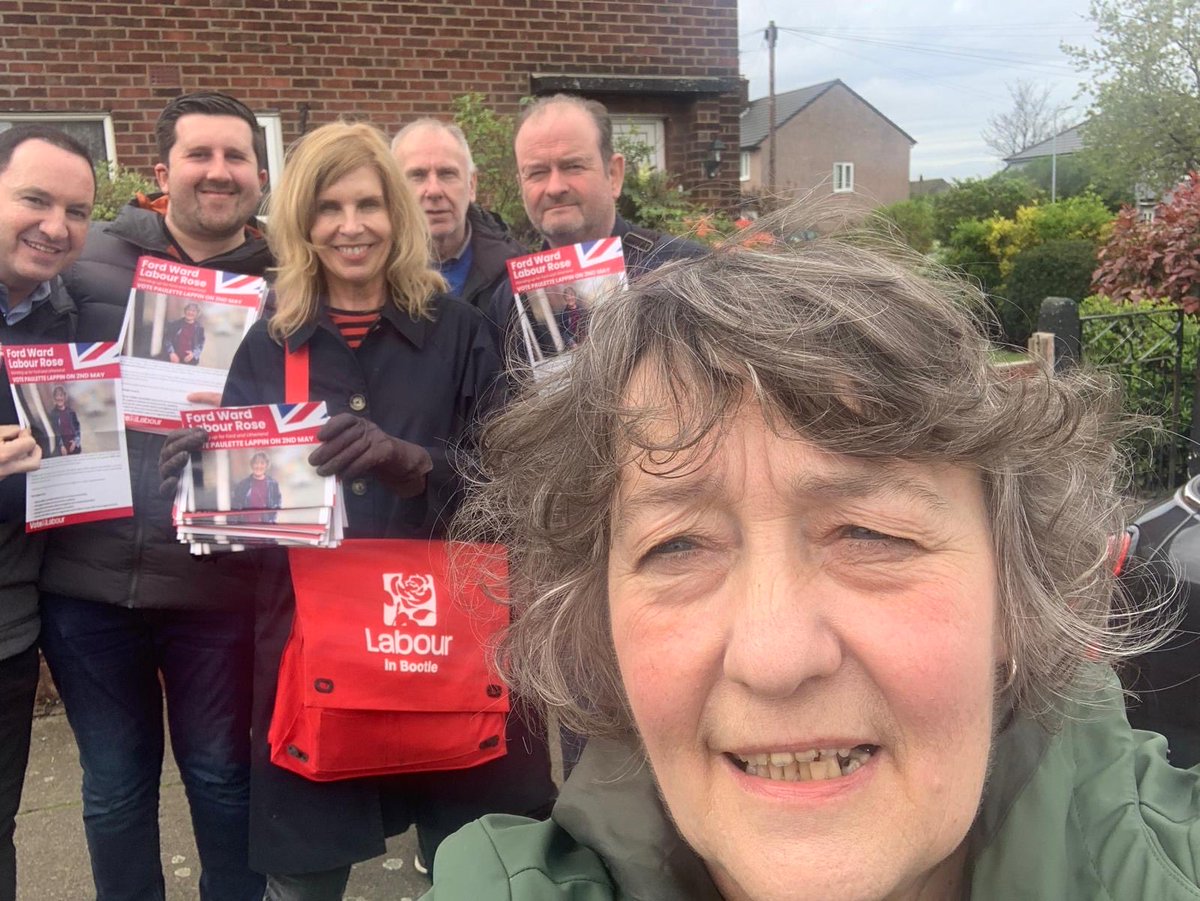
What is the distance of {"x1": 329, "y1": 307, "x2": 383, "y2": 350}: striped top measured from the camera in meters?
2.71

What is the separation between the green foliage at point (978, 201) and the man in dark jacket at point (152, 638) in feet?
98.9

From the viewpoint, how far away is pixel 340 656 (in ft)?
7.91

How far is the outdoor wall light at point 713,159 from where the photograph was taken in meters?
8.62

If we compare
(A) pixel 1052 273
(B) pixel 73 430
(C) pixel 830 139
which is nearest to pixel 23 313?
(B) pixel 73 430

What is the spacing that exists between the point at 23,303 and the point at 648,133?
266 inches

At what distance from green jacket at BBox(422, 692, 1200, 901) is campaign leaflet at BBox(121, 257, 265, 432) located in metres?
1.72

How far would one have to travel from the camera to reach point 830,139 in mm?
63906

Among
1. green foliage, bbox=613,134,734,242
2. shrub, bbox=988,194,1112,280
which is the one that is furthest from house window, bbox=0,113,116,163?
shrub, bbox=988,194,1112,280

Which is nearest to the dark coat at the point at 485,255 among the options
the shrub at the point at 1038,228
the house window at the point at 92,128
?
the house window at the point at 92,128

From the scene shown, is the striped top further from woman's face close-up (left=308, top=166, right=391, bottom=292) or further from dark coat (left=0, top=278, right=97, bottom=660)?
dark coat (left=0, top=278, right=97, bottom=660)

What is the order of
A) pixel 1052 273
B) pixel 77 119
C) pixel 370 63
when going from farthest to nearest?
pixel 1052 273, pixel 370 63, pixel 77 119

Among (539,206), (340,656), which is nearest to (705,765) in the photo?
(340,656)

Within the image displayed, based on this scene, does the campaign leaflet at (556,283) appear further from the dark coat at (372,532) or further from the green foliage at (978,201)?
the green foliage at (978,201)

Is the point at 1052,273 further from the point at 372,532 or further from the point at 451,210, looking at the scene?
the point at 372,532
